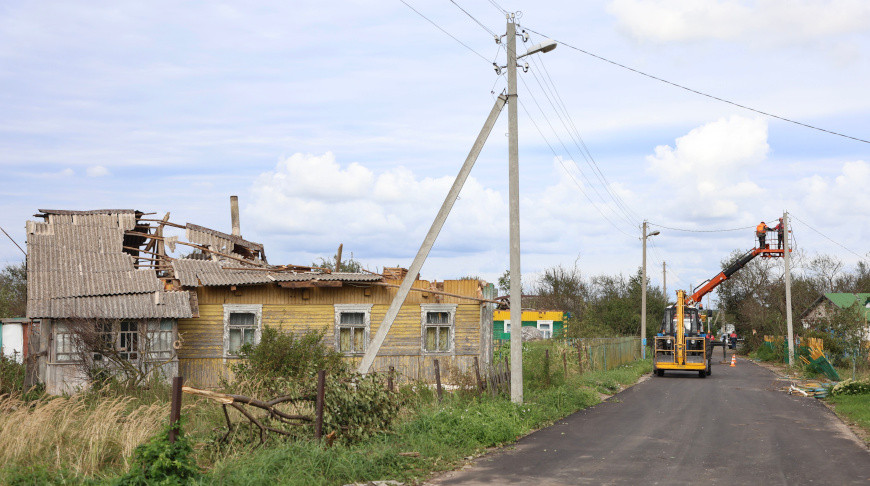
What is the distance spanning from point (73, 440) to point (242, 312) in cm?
1321

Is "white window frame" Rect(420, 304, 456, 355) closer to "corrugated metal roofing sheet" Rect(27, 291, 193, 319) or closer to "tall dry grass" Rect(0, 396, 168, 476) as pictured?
"corrugated metal roofing sheet" Rect(27, 291, 193, 319)

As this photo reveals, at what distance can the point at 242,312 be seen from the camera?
21984mm

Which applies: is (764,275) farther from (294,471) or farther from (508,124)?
(294,471)

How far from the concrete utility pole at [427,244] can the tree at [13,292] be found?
27408 mm

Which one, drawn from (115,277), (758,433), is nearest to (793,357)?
(758,433)

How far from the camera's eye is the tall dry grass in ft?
27.4

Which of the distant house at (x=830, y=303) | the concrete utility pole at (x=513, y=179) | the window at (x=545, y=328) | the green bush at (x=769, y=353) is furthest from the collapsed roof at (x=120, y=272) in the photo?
the window at (x=545, y=328)

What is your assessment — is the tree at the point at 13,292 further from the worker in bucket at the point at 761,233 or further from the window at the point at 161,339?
the worker in bucket at the point at 761,233

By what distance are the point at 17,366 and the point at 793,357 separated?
3393 cm

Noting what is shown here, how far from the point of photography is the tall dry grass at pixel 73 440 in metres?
8.35

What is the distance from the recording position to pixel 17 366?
829 inches

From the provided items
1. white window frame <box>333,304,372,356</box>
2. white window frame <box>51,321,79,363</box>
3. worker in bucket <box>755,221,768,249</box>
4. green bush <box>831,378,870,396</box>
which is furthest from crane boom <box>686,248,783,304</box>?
white window frame <box>51,321,79,363</box>

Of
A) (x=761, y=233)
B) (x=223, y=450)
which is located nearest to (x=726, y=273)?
(x=761, y=233)

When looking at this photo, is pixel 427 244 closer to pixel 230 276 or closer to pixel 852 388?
pixel 230 276
